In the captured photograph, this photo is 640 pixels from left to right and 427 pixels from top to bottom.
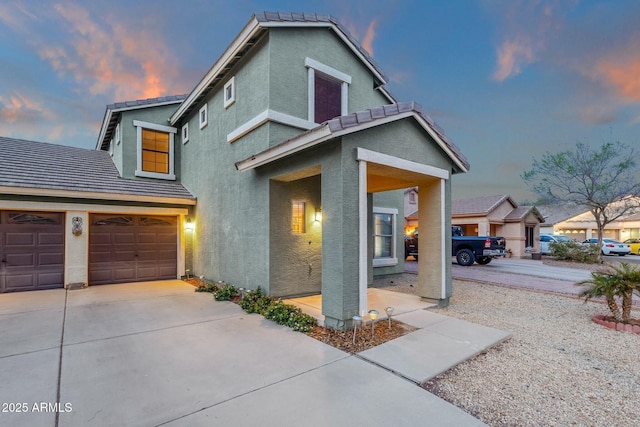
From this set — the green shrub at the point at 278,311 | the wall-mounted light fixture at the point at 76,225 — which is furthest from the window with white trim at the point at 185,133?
the green shrub at the point at 278,311

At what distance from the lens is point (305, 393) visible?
3086mm

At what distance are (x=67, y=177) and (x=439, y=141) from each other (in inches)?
440

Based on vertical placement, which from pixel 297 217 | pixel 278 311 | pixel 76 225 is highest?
pixel 297 217

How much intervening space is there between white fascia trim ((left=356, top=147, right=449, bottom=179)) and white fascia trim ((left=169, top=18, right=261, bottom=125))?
4.24 meters

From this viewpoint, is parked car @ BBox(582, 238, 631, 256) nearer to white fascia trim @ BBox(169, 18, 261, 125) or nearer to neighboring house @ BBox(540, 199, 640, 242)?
neighboring house @ BBox(540, 199, 640, 242)

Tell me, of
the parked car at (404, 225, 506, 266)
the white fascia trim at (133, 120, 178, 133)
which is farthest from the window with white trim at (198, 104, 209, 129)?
the parked car at (404, 225, 506, 266)

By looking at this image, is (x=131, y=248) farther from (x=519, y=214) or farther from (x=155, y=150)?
(x=519, y=214)

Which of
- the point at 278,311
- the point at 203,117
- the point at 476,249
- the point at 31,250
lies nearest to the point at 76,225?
the point at 31,250

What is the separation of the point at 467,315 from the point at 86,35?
1506 cm

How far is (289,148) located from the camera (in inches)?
218

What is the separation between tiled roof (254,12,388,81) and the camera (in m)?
6.66

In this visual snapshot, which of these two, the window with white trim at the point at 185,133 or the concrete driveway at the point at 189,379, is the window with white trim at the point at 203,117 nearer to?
the window with white trim at the point at 185,133

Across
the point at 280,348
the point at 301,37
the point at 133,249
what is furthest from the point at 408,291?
the point at 133,249

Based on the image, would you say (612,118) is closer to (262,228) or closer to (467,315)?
(467,315)
